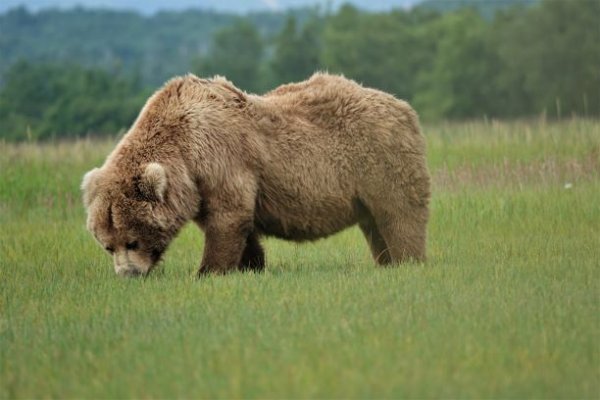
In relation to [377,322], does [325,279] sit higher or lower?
lower

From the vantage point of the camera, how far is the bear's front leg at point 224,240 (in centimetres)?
915

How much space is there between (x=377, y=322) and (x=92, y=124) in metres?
71.7

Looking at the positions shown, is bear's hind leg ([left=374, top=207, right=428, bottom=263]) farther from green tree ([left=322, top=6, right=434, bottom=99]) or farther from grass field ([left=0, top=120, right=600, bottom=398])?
green tree ([left=322, top=6, right=434, bottom=99])

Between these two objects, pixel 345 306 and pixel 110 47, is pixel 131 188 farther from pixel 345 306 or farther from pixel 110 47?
pixel 110 47

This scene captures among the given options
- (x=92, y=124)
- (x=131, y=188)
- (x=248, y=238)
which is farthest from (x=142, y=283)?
(x=92, y=124)

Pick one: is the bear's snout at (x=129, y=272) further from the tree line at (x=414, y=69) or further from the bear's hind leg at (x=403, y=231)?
the tree line at (x=414, y=69)

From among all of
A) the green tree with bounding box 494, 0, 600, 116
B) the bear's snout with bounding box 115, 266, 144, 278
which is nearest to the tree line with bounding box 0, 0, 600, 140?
the green tree with bounding box 494, 0, 600, 116

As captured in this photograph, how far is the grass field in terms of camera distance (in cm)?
560

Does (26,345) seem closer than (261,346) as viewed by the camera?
No

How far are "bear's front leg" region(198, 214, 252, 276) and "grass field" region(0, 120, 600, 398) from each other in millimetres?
257

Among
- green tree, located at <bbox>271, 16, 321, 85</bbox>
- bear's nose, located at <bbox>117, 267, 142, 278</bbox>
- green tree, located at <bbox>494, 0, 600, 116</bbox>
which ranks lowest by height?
green tree, located at <bbox>271, 16, 321, 85</bbox>

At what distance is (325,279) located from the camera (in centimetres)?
883

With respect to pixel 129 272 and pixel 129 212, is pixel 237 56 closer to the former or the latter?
pixel 129 272

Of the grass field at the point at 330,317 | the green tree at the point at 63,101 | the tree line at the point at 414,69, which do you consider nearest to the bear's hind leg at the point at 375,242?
the grass field at the point at 330,317
